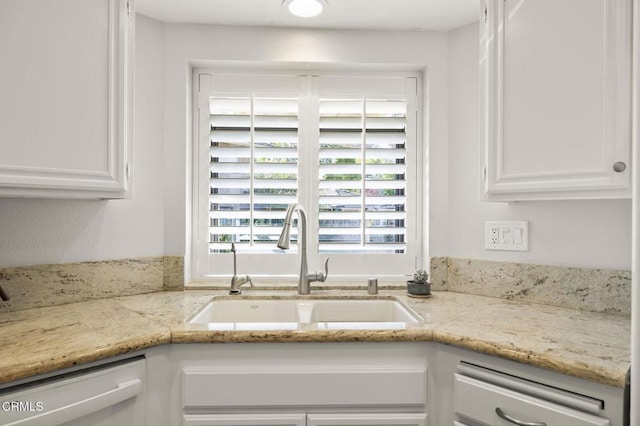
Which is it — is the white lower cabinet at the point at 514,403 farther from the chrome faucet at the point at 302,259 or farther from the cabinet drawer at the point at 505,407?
the chrome faucet at the point at 302,259

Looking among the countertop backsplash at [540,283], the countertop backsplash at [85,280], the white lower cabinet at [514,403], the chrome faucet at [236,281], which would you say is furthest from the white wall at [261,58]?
the white lower cabinet at [514,403]

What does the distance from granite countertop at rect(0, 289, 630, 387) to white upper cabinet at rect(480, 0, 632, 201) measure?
452 mm

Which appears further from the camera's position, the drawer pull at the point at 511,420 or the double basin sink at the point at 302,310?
the double basin sink at the point at 302,310

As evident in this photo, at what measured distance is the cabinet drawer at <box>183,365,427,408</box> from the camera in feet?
3.89

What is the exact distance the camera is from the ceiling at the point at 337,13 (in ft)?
5.51

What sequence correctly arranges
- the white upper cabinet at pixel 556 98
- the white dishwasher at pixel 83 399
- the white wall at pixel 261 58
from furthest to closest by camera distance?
the white wall at pixel 261 58, the white upper cabinet at pixel 556 98, the white dishwasher at pixel 83 399

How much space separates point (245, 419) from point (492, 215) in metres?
1.38

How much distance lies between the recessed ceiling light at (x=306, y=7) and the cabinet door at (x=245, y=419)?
5.35 ft

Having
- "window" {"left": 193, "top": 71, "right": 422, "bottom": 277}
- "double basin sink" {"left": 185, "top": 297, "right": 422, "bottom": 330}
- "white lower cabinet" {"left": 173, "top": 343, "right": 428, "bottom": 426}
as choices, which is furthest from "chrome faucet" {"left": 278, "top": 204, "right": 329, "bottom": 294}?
"white lower cabinet" {"left": 173, "top": 343, "right": 428, "bottom": 426}

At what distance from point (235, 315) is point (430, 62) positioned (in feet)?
5.21

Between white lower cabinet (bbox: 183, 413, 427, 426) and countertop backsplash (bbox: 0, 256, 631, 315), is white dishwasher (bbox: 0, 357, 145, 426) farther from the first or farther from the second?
countertop backsplash (bbox: 0, 256, 631, 315)

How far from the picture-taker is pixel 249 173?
1938 mm

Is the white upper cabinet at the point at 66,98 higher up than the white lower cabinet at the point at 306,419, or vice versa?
the white upper cabinet at the point at 66,98

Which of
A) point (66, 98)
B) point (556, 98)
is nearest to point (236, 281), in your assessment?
point (66, 98)
